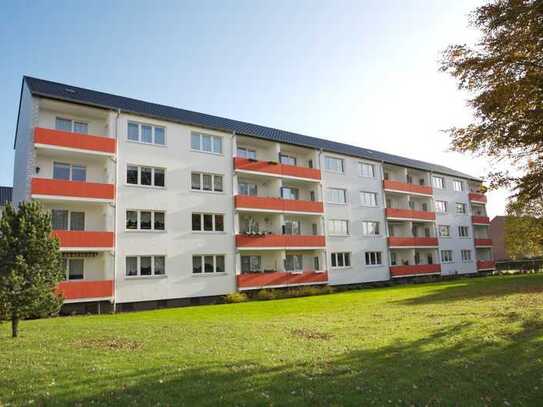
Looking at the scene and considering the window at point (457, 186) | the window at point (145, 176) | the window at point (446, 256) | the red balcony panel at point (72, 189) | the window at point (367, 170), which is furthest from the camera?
the window at point (457, 186)

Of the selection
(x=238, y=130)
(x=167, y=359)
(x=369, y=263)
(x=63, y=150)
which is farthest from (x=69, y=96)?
(x=369, y=263)

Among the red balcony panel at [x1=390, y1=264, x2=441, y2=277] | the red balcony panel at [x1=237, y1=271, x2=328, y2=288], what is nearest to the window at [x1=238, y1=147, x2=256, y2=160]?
the red balcony panel at [x1=237, y1=271, x2=328, y2=288]

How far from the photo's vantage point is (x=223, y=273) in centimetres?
2867

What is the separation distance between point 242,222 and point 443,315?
19.6 metres

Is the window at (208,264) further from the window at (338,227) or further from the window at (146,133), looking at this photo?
the window at (338,227)

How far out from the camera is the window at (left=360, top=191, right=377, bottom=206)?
1603 inches

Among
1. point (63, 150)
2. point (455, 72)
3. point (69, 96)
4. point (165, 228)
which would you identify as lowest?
point (165, 228)

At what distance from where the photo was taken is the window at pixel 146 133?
2648 cm

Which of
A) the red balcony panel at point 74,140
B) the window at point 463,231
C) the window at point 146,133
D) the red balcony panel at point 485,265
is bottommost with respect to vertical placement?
the red balcony panel at point 485,265

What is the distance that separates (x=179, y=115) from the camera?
2992cm

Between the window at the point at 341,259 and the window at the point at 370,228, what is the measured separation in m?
3.42

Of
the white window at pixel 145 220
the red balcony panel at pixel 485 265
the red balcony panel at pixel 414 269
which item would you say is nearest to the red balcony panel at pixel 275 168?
the white window at pixel 145 220

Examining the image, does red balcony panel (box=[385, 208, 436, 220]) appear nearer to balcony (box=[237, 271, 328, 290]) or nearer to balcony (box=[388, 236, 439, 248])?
balcony (box=[388, 236, 439, 248])

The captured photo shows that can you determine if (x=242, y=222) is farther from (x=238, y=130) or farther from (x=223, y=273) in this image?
(x=238, y=130)
